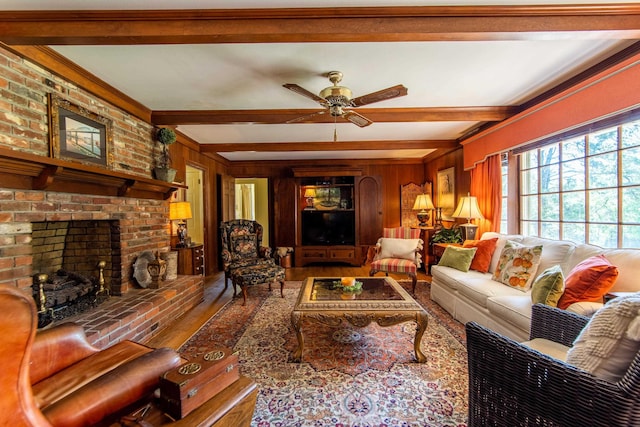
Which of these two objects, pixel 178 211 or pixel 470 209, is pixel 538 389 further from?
pixel 178 211

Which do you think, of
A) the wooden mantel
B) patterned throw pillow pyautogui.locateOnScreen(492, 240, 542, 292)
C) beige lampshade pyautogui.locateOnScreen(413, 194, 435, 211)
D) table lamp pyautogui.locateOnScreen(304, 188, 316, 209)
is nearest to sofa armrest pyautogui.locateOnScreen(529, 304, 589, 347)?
patterned throw pillow pyautogui.locateOnScreen(492, 240, 542, 292)

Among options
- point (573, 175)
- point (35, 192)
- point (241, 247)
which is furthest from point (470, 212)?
point (35, 192)

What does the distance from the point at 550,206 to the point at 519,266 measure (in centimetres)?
108

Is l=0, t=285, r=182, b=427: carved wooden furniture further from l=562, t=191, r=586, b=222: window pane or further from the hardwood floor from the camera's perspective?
l=562, t=191, r=586, b=222: window pane

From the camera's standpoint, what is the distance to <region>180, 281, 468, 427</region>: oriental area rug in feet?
5.41

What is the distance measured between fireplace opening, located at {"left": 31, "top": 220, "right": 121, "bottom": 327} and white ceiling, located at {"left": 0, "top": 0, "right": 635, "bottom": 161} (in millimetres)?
1462

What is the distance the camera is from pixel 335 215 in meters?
6.34

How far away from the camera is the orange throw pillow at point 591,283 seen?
1834 millimetres

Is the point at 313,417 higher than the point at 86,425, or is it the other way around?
the point at 86,425

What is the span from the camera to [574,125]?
261 cm

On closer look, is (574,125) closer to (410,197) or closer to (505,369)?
(505,369)

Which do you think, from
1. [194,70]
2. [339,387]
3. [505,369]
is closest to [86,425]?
[339,387]

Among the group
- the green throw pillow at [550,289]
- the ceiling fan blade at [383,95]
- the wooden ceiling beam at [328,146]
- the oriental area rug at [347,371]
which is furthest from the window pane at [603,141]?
the wooden ceiling beam at [328,146]

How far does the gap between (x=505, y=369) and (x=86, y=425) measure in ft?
5.10
